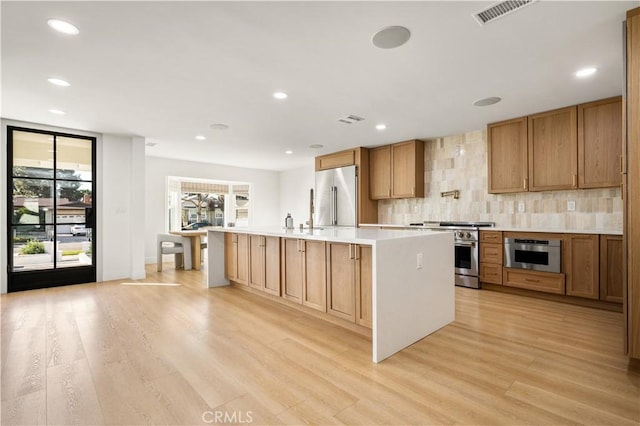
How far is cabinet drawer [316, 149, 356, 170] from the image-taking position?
6.23 meters

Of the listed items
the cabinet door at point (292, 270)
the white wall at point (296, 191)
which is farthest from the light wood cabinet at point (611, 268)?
the white wall at point (296, 191)

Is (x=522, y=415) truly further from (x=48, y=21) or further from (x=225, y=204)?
(x=225, y=204)

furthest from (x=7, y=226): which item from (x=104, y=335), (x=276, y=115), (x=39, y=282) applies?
(x=276, y=115)

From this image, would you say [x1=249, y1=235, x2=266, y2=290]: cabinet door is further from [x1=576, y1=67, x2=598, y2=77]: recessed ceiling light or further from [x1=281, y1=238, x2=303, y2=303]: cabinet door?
[x1=576, y1=67, x2=598, y2=77]: recessed ceiling light

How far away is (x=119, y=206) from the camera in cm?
512

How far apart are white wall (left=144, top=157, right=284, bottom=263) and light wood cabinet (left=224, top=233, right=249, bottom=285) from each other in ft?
11.2

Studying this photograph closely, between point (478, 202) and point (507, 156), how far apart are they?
0.86 metres

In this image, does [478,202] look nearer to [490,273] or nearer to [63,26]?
[490,273]

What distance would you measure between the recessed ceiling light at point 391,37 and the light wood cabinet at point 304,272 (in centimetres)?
173

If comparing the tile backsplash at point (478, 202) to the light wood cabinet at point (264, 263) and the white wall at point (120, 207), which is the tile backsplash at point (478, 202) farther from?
the white wall at point (120, 207)

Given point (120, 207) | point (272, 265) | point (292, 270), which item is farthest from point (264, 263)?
point (120, 207)

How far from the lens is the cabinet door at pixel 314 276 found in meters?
2.92

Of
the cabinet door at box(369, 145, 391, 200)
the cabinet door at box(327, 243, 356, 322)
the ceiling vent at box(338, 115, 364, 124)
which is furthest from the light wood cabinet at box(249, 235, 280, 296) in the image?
the cabinet door at box(369, 145, 391, 200)

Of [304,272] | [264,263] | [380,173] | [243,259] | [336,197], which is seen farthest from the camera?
[336,197]
